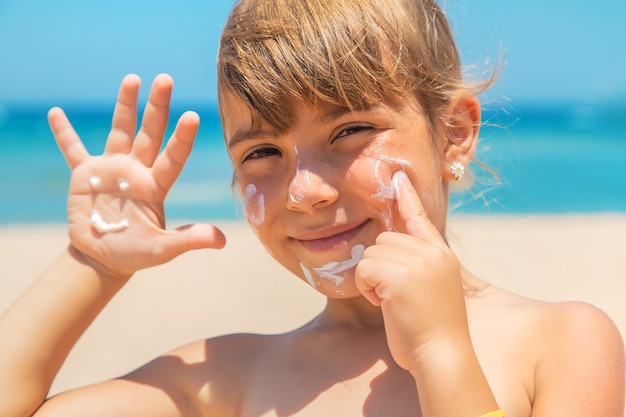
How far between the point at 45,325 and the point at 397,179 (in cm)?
124

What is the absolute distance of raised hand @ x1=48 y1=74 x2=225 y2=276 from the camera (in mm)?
2607

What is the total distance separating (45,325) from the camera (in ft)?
8.39

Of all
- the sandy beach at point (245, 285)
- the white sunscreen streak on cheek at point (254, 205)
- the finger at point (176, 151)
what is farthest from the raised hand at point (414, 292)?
the sandy beach at point (245, 285)

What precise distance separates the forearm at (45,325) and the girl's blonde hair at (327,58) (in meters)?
0.75

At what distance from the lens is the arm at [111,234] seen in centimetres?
256

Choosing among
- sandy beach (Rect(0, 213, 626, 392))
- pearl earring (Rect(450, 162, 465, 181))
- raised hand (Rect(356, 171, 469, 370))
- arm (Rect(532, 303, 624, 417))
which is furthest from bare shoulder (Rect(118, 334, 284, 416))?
sandy beach (Rect(0, 213, 626, 392))

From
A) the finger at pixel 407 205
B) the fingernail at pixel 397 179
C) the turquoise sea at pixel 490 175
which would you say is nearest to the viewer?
the finger at pixel 407 205

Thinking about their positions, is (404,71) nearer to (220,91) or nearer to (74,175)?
(220,91)

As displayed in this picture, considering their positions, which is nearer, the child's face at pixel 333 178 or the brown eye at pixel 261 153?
the child's face at pixel 333 178

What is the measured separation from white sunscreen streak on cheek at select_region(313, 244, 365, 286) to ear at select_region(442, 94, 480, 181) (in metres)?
0.44

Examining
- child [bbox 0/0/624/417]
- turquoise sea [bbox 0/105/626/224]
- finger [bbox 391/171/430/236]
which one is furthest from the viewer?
turquoise sea [bbox 0/105/626/224]

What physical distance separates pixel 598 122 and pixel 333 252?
26896mm

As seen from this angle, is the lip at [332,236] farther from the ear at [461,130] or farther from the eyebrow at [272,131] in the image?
the ear at [461,130]

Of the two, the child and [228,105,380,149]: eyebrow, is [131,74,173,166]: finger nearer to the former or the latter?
the child
